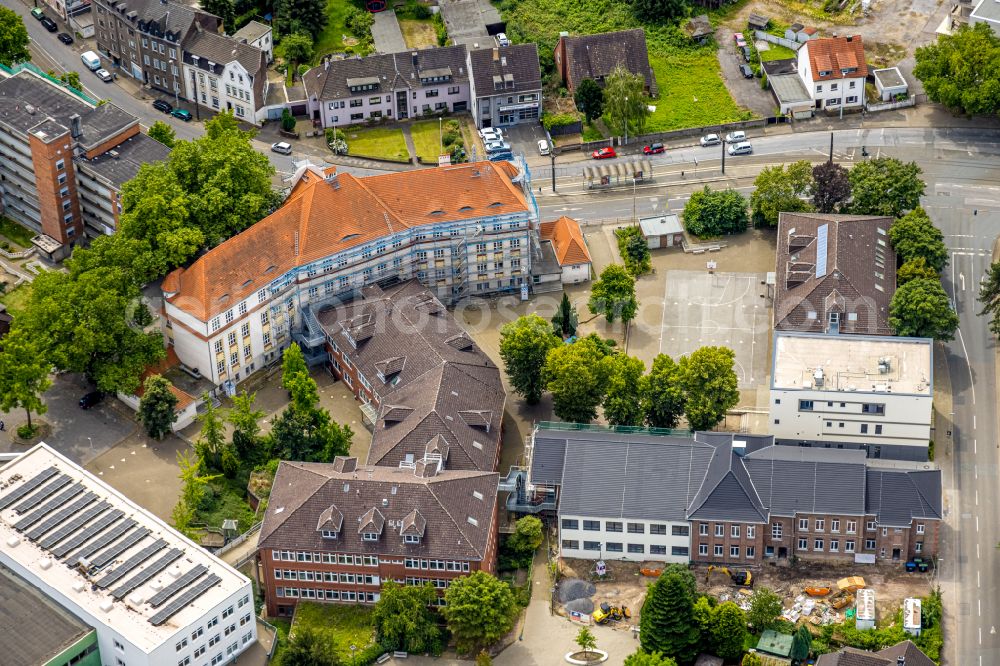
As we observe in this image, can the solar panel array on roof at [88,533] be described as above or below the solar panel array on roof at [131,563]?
above

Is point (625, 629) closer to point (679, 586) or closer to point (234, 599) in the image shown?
point (679, 586)

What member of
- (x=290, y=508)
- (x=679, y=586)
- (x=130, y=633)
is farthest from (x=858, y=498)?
(x=130, y=633)

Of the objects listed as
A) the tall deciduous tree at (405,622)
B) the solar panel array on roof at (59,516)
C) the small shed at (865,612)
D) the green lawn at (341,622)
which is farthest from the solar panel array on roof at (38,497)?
the small shed at (865,612)

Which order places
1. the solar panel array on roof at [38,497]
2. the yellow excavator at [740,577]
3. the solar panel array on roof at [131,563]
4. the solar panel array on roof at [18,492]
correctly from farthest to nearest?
the yellow excavator at [740,577]
the solar panel array on roof at [18,492]
the solar panel array on roof at [38,497]
the solar panel array on roof at [131,563]

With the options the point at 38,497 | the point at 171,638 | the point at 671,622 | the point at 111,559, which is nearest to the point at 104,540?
the point at 111,559

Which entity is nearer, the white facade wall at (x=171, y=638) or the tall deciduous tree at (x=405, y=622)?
the white facade wall at (x=171, y=638)

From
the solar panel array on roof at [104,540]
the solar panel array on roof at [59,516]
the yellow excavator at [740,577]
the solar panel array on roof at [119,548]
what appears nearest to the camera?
the solar panel array on roof at [119,548]

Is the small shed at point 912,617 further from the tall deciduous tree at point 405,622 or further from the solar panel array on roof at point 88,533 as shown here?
the solar panel array on roof at point 88,533

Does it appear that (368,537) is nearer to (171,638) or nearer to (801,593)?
(171,638)
